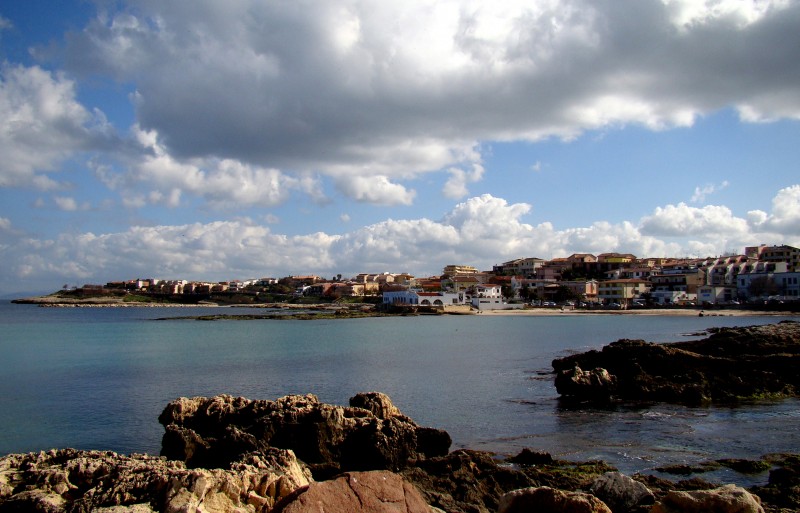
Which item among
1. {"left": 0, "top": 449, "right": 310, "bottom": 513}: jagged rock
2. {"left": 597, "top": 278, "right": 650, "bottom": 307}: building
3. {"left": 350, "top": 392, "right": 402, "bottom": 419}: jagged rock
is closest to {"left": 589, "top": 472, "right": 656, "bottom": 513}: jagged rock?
{"left": 0, "top": 449, "right": 310, "bottom": 513}: jagged rock

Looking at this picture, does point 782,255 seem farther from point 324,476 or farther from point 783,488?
point 324,476

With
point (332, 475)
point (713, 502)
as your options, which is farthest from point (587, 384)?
point (713, 502)

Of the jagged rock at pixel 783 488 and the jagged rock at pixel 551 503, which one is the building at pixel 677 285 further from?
the jagged rock at pixel 551 503

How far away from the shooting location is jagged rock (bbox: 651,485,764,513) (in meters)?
7.19

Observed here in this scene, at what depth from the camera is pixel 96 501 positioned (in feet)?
25.3

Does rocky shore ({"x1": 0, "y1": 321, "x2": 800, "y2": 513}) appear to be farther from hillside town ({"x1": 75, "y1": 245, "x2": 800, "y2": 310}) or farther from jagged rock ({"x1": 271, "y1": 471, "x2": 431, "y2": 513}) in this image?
hillside town ({"x1": 75, "y1": 245, "x2": 800, "y2": 310})

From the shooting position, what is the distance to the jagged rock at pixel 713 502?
7188 millimetres

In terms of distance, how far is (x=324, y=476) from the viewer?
12227mm

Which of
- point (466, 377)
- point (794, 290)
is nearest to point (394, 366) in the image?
point (466, 377)

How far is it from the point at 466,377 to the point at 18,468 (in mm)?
23231

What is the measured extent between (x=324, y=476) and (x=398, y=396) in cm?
1284

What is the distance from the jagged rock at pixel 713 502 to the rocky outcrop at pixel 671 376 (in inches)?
637

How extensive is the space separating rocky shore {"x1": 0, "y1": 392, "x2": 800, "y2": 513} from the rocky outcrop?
29.3 ft

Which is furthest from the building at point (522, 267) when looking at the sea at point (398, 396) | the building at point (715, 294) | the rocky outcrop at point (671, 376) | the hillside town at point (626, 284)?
the rocky outcrop at point (671, 376)
